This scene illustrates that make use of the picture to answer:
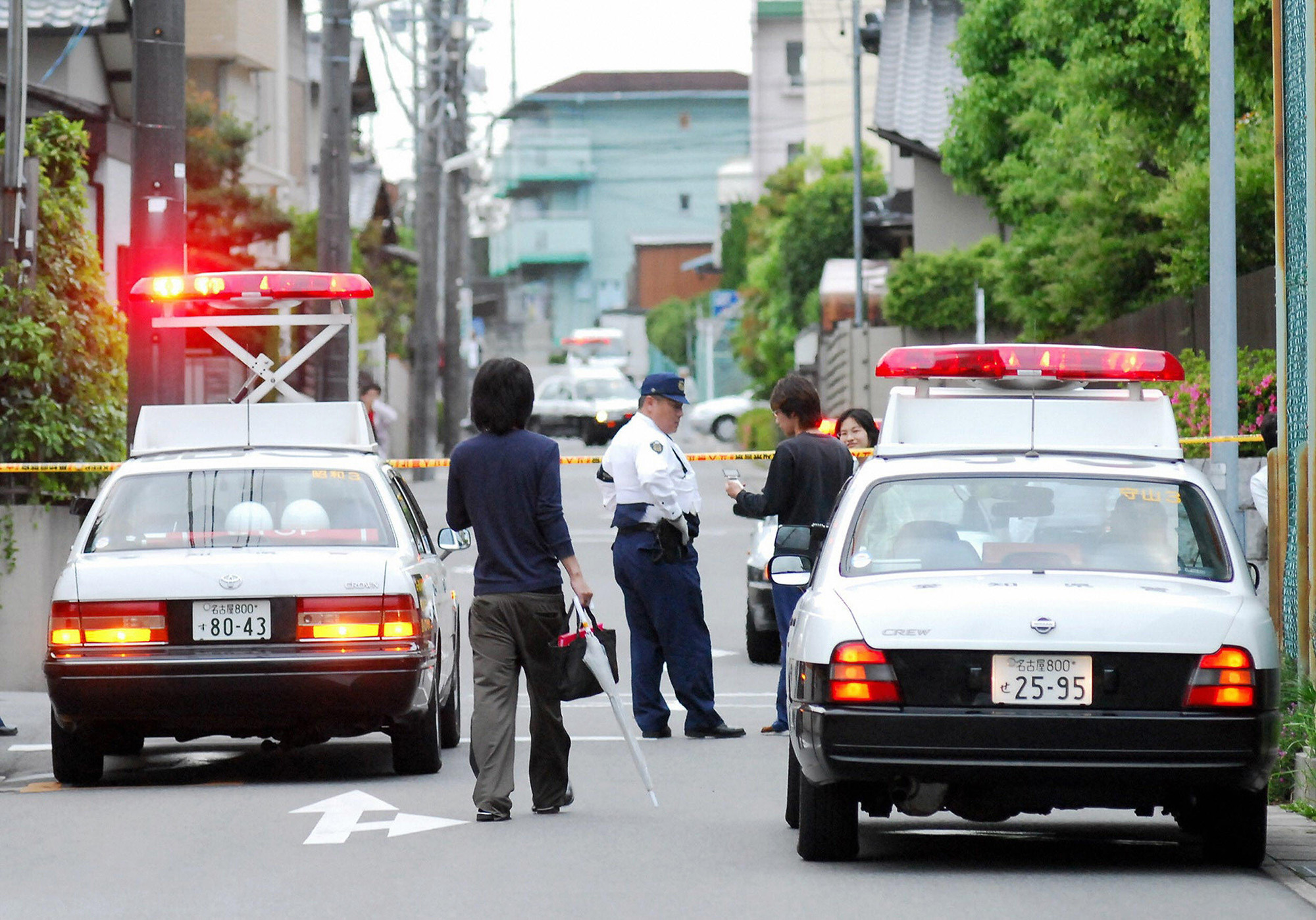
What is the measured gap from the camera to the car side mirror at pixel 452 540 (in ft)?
33.9

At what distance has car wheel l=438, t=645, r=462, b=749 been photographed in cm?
1202

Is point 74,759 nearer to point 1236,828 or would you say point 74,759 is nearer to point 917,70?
point 1236,828

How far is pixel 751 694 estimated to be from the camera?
1472 centimetres

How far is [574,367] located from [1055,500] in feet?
195

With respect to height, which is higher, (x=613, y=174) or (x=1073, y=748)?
(x=613, y=174)

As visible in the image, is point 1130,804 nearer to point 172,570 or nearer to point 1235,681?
point 1235,681

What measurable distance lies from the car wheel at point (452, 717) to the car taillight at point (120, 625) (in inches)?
82.9

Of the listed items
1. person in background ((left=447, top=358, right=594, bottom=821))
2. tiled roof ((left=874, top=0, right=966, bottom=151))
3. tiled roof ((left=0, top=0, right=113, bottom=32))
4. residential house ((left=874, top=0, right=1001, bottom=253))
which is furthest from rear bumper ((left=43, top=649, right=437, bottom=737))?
residential house ((left=874, top=0, right=1001, bottom=253))

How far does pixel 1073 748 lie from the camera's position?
746 cm

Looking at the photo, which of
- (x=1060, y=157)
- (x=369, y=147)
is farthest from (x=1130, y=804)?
(x=369, y=147)

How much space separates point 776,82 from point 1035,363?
3495 inches

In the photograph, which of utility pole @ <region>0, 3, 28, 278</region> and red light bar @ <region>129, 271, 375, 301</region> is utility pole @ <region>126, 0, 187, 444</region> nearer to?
red light bar @ <region>129, 271, 375, 301</region>

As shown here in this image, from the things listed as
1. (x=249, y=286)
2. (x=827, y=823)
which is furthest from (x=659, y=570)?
(x=827, y=823)

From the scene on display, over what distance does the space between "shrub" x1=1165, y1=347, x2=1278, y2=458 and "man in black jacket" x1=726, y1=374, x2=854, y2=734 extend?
16.2 ft
